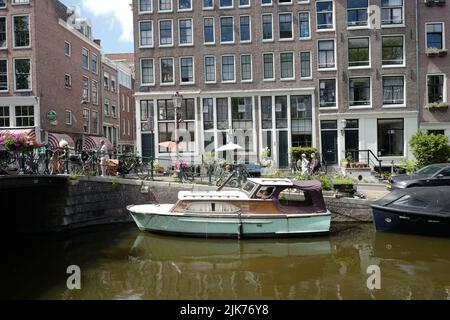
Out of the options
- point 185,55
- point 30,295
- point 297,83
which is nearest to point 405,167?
point 297,83

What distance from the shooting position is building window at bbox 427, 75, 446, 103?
27.9 meters

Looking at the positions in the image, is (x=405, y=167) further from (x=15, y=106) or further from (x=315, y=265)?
(x=15, y=106)

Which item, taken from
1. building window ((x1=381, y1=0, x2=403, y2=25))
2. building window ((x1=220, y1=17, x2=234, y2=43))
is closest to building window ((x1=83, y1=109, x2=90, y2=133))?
building window ((x1=220, y1=17, x2=234, y2=43))

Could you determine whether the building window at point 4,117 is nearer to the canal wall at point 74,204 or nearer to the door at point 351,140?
the canal wall at point 74,204

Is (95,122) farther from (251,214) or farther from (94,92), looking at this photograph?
(251,214)

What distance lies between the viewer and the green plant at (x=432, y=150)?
23328 mm

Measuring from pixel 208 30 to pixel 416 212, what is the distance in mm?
20214

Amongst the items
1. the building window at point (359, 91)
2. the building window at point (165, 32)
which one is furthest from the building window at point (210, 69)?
the building window at point (359, 91)

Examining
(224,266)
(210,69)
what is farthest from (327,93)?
(224,266)

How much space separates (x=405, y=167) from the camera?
23.6 m

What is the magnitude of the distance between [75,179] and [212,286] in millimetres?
8954

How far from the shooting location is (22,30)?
29656 mm

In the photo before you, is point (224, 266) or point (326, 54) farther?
point (326, 54)

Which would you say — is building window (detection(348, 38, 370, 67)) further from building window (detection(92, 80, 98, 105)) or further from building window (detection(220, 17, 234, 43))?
building window (detection(92, 80, 98, 105))
